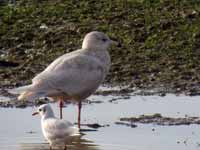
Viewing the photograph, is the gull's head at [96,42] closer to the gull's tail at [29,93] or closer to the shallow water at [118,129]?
the shallow water at [118,129]

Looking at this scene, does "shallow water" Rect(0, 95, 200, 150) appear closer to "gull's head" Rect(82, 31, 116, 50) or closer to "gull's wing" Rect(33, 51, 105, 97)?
"gull's wing" Rect(33, 51, 105, 97)

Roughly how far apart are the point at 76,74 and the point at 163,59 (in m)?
3.07

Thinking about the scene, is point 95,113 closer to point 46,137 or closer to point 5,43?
point 46,137

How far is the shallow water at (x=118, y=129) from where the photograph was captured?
11.3m

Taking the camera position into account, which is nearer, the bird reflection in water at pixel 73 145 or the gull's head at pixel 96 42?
the bird reflection in water at pixel 73 145

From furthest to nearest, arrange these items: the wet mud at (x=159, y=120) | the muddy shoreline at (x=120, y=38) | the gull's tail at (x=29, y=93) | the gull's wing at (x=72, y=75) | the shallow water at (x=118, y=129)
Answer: the muddy shoreline at (x=120, y=38), the gull's wing at (x=72, y=75), the gull's tail at (x=29, y=93), the wet mud at (x=159, y=120), the shallow water at (x=118, y=129)

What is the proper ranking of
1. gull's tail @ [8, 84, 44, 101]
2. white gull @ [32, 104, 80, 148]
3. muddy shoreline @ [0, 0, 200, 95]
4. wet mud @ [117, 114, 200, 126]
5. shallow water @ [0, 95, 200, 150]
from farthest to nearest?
muddy shoreline @ [0, 0, 200, 95] → gull's tail @ [8, 84, 44, 101] → wet mud @ [117, 114, 200, 126] → shallow water @ [0, 95, 200, 150] → white gull @ [32, 104, 80, 148]

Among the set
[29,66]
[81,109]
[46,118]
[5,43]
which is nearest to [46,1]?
[5,43]

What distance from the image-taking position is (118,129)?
12008mm

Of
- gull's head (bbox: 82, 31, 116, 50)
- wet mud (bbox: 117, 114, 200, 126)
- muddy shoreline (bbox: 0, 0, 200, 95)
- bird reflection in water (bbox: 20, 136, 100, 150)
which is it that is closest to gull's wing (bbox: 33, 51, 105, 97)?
gull's head (bbox: 82, 31, 116, 50)

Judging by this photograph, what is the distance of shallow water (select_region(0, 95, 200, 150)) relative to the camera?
1131cm

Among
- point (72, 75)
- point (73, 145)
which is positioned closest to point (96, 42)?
point (72, 75)

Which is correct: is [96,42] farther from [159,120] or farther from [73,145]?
[73,145]

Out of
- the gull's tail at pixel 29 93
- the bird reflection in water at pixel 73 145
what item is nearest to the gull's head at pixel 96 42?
the gull's tail at pixel 29 93
